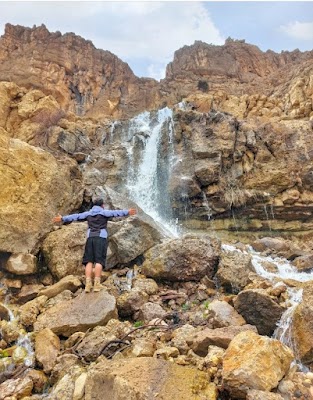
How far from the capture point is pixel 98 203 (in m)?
8.18

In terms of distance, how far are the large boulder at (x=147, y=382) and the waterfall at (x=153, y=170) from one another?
16.8 m

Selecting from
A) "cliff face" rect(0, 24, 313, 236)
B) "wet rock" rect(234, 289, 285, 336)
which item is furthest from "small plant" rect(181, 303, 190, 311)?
"cliff face" rect(0, 24, 313, 236)

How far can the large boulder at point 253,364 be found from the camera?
3.82m

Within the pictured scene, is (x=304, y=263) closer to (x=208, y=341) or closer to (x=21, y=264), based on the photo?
(x=208, y=341)

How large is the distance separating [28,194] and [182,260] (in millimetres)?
4874

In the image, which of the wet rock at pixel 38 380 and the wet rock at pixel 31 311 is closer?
the wet rock at pixel 38 380

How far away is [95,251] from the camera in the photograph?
7.64 meters

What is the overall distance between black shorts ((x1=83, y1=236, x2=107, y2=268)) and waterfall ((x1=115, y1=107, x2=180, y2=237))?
13240 millimetres

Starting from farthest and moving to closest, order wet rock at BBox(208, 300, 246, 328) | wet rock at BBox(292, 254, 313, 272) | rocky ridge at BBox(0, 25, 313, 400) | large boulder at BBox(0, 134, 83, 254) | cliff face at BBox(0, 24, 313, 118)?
1. cliff face at BBox(0, 24, 313, 118)
2. wet rock at BBox(292, 254, 313, 272)
3. large boulder at BBox(0, 134, 83, 254)
4. wet rock at BBox(208, 300, 246, 328)
5. rocky ridge at BBox(0, 25, 313, 400)

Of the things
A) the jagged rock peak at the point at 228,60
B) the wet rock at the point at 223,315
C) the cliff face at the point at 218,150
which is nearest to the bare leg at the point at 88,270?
the wet rock at the point at 223,315

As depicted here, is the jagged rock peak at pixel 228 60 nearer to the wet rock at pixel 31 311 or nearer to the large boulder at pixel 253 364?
the wet rock at pixel 31 311

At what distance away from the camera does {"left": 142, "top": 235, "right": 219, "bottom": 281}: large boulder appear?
29.1 feet

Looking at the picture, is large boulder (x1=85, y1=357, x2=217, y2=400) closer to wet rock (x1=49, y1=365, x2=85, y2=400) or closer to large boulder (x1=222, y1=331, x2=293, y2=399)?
large boulder (x1=222, y1=331, x2=293, y2=399)

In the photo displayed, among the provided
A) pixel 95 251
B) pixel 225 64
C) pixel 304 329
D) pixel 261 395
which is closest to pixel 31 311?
pixel 95 251
